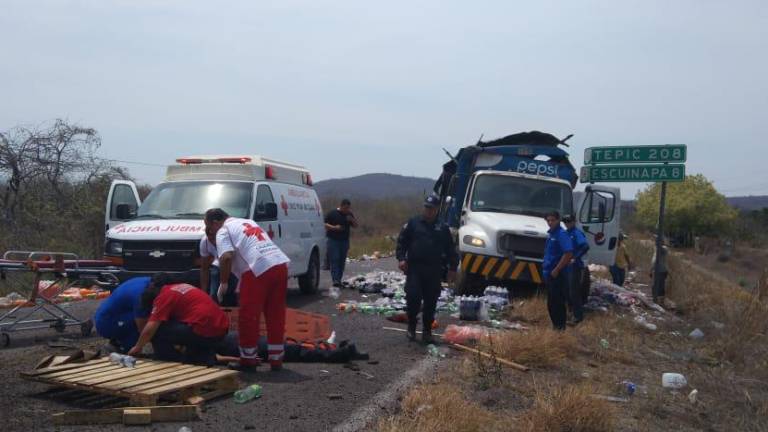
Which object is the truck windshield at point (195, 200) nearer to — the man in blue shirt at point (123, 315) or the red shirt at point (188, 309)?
the man in blue shirt at point (123, 315)

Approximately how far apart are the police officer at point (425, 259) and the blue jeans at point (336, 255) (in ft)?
18.9

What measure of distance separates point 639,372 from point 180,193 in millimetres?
7122

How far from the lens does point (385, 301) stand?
41.4ft

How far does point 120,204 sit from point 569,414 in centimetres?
831

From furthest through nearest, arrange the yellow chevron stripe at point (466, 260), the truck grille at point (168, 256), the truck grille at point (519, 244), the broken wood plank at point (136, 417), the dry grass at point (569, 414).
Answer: the yellow chevron stripe at point (466, 260)
the truck grille at point (519, 244)
the truck grille at point (168, 256)
the dry grass at point (569, 414)
the broken wood plank at point (136, 417)

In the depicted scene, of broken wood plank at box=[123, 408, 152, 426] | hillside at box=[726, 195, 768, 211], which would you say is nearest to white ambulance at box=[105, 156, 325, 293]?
broken wood plank at box=[123, 408, 152, 426]

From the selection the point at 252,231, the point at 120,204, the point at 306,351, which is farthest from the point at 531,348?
the point at 120,204

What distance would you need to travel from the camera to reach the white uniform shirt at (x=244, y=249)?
7234 mm

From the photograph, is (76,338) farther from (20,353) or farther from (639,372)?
(639,372)

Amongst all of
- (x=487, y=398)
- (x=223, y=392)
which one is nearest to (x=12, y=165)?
(x=223, y=392)

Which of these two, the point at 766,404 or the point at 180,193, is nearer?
the point at 766,404

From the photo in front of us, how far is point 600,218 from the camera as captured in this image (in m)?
14.4

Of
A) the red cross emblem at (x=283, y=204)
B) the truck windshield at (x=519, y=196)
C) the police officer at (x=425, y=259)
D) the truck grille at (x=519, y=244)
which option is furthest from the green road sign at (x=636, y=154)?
the police officer at (x=425, y=259)

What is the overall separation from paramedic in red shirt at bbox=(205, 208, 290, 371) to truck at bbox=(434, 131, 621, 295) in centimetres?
660
